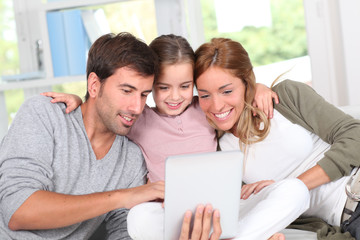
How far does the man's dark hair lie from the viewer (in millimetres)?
1840

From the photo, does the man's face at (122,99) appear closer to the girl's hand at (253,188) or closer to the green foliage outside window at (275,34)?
the girl's hand at (253,188)

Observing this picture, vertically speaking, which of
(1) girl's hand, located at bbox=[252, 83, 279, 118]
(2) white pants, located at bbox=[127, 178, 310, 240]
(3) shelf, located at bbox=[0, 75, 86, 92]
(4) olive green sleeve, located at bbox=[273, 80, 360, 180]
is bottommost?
(2) white pants, located at bbox=[127, 178, 310, 240]

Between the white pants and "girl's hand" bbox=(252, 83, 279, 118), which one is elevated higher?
"girl's hand" bbox=(252, 83, 279, 118)

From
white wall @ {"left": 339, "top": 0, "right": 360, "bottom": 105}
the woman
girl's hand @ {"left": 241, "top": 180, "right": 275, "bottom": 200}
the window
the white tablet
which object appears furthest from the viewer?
the window

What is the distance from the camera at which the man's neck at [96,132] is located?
1.91 m

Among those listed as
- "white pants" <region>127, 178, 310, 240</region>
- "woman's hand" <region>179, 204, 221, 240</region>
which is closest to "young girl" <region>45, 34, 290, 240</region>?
"white pants" <region>127, 178, 310, 240</region>

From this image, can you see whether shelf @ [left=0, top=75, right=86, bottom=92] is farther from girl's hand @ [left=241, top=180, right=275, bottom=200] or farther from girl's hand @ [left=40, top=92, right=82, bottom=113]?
girl's hand @ [left=241, top=180, right=275, bottom=200]

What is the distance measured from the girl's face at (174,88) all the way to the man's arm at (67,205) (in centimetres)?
47

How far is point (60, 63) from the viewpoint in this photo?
10.7ft

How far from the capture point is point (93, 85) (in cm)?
193

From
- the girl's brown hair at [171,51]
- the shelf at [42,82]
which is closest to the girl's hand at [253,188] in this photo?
the girl's brown hair at [171,51]

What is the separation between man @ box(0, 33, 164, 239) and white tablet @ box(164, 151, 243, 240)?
0.18 m

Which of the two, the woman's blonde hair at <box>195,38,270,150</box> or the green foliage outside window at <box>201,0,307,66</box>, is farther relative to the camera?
the green foliage outside window at <box>201,0,307,66</box>

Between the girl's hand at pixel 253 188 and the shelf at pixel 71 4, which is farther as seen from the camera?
the shelf at pixel 71 4
